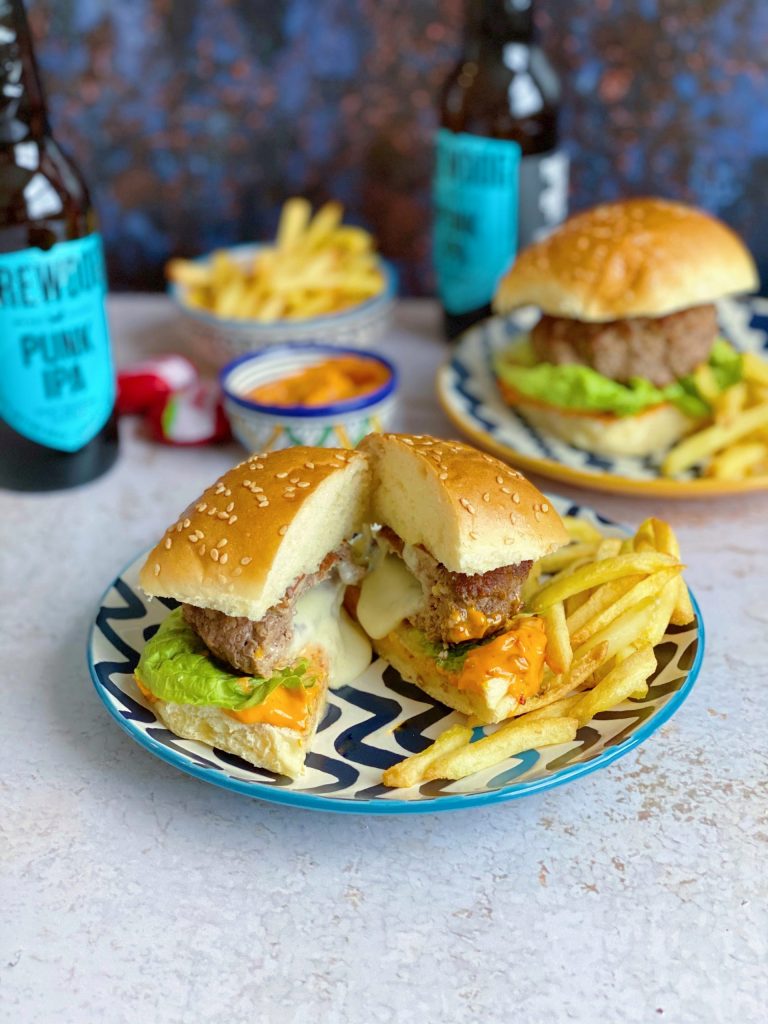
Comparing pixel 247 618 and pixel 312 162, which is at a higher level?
pixel 312 162

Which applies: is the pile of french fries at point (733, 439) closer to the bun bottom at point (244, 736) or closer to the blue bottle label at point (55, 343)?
the bun bottom at point (244, 736)

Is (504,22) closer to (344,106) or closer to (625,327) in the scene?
(344,106)

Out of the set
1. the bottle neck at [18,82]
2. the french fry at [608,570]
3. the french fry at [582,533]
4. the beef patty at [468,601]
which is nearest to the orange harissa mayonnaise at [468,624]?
the beef patty at [468,601]

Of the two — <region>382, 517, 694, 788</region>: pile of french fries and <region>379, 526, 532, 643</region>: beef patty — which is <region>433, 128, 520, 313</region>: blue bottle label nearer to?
<region>382, 517, 694, 788</region>: pile of french fries

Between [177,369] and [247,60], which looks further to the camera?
[247,60]

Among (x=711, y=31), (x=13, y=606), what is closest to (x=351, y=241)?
(x=711, y=31)

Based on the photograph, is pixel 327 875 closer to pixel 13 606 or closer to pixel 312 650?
pixel 312 650

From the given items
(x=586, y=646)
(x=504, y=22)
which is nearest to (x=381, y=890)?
(x=586, y=646)
